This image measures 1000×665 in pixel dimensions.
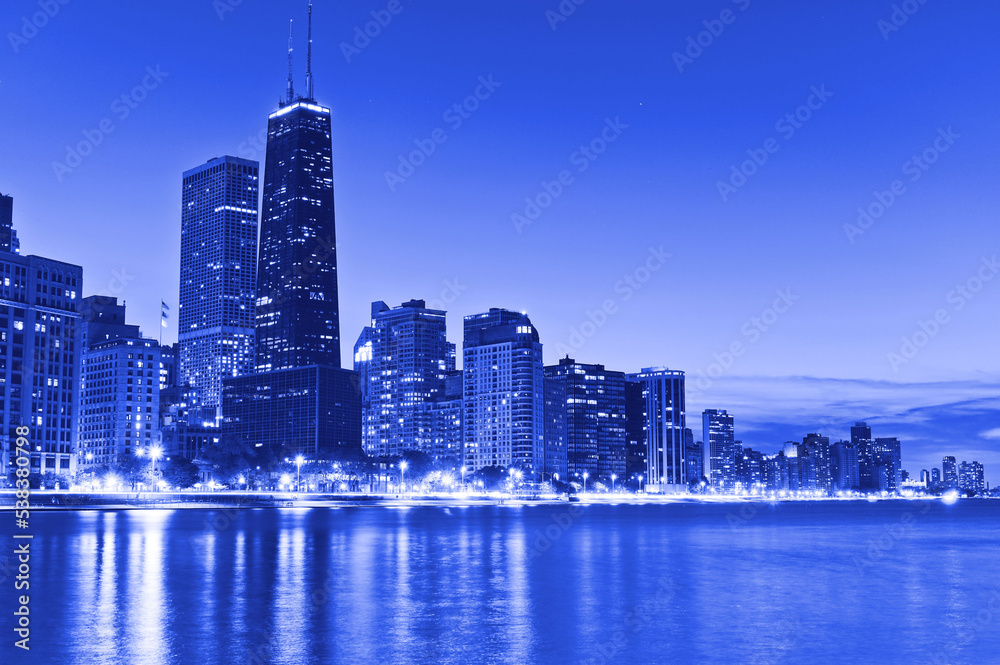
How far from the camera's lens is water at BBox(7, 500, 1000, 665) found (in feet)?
131

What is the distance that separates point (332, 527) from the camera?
135 metres

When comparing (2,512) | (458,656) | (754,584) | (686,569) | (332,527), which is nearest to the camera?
(458,656)

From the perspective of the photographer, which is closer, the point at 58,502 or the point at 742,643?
the point at 742,643

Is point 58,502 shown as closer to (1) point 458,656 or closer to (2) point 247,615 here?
(2) point 247,615

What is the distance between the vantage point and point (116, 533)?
4444 inches

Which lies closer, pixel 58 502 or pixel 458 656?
pixel 458 656

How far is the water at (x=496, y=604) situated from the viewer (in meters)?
39.9

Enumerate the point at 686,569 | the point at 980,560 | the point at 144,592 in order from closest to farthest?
the point at 144,592 → the point at 686,569 → the point at 980,560

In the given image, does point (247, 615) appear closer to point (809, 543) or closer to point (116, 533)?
point (116, 533)

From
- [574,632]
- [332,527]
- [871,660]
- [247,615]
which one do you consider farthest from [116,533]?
[871,660]

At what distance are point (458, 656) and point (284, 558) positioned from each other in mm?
44650

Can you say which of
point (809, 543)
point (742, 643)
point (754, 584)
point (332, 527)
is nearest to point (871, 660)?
point (742, 643)

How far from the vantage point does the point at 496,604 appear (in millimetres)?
53312

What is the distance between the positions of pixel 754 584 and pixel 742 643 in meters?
24.3
